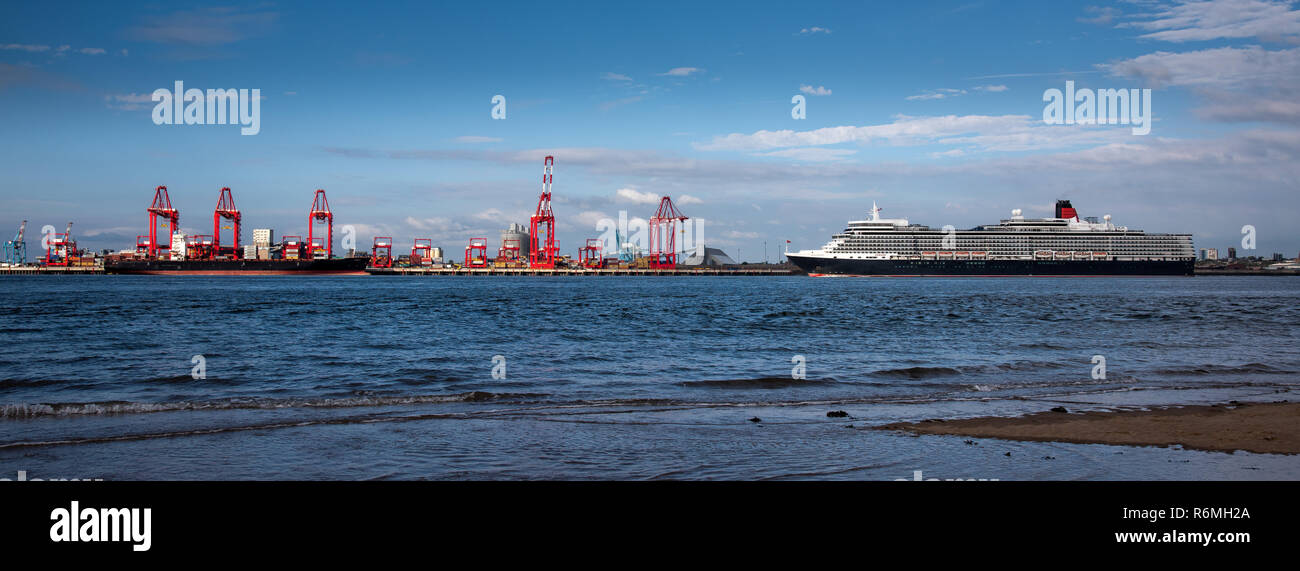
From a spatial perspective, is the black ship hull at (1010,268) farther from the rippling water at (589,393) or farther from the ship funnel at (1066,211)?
the rippling water at (589,393)

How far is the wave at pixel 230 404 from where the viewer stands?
34.6 ft

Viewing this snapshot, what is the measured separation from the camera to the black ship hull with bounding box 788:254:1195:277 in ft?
366

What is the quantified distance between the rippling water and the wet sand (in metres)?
0.50

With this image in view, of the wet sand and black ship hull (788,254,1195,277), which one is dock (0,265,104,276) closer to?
black ship hull (788,254,1195,277)

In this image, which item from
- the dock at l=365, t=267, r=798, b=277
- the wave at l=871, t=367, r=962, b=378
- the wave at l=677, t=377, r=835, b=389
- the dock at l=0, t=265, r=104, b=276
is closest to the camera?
the wave at l=677, t=377, r=835, b=389

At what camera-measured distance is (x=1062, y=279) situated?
375 feet

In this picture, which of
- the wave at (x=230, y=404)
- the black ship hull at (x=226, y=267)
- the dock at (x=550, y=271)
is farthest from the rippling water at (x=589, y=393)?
the dock at (x=550, y=271)

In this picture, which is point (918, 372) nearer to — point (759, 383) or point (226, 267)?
point (759, 383)

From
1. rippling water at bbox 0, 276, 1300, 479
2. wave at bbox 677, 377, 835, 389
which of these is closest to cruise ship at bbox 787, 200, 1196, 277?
rippling water at bbox 0, 276, 1300, 479

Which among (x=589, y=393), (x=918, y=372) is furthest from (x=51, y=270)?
(x=918, y=372)

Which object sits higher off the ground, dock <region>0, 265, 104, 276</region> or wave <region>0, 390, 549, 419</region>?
dock <region>0, 265, 104, 276</region>

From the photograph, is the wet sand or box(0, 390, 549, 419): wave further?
box(0, 390, 549, 419): wave

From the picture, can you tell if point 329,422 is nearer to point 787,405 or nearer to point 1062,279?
point 787,405
